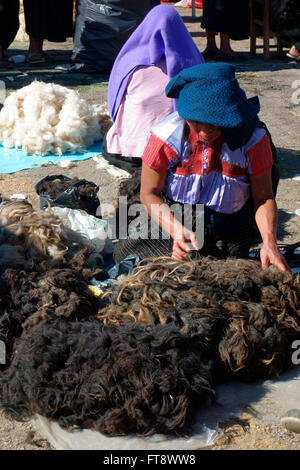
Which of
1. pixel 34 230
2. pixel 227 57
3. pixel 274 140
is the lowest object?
pixel 274 140

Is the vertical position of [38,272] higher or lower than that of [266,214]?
lower

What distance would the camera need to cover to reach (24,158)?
546cm

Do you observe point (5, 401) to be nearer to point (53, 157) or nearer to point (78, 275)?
point (78, 275)

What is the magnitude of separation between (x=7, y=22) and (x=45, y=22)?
0.53 m

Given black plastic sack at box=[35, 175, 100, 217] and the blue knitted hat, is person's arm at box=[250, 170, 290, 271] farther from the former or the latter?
black plastic sack at box=[35, 175, 100, 217]

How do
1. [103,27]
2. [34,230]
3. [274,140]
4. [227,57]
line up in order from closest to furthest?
[34,230]
[274,140]
[103,27]
[227,57]

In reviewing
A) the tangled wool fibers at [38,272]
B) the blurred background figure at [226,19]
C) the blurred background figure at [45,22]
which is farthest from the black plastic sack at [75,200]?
the blurred background figure at [226,19]

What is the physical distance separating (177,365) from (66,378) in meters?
0.42

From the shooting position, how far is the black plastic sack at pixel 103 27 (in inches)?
309

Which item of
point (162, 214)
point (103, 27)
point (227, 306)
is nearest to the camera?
point (227, 306)

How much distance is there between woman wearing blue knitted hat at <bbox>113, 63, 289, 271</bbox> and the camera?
2.74 meters

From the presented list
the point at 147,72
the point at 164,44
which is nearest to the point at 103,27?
the point at 147,72

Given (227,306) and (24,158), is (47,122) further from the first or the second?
(227,306)

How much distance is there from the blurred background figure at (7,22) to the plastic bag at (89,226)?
18.4ft
